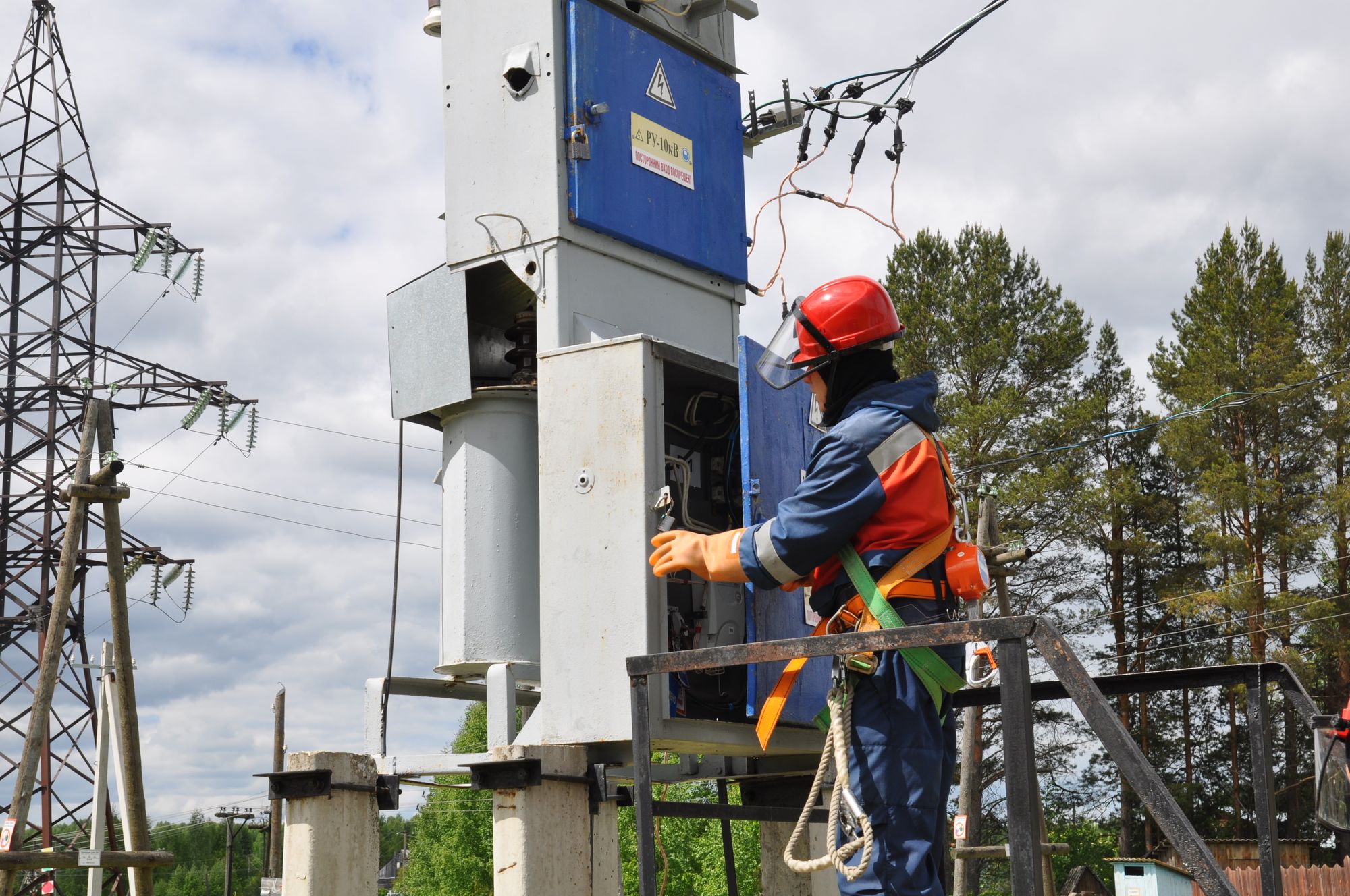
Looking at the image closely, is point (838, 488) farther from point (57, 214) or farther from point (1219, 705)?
point (1219, 705)

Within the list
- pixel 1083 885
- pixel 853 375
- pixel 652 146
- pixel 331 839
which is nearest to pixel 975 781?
pixel 1083 885

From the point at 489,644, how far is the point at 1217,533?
2699cm

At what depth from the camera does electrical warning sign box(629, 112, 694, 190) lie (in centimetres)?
627

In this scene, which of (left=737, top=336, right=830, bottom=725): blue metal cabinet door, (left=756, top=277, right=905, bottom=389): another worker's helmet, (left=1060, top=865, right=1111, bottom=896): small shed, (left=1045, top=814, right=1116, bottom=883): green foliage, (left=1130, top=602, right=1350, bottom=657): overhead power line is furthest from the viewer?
(left=1045, top=814, right=1116, bottom=883): green foliage

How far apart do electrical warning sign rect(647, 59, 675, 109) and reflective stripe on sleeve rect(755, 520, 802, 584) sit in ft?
9.58

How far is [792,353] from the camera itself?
4586 millimetres

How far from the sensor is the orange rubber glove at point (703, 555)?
4285 millimetres

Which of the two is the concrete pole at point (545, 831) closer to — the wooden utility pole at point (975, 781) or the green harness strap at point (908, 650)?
the green harness strap at point (908, 650)

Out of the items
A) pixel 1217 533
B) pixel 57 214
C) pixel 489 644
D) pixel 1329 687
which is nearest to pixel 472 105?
pixel 489 644

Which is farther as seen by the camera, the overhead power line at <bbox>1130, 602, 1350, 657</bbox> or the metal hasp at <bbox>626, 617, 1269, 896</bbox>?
the overhead power line at <bbox>1130, 602, 1350, 657</bbox>

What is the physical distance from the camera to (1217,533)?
29828mm

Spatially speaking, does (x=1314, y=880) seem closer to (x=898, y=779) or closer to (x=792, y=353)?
(x=792, y=353)

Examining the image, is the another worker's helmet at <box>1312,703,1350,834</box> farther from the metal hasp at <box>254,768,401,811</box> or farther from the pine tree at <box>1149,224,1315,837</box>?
the pine tree at <box>1149,224,1315,837</box>

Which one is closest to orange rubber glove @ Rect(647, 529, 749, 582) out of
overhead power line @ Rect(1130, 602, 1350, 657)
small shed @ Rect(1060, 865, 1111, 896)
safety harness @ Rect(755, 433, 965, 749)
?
safety harness @ Rect(755, 433, 965, 749)
